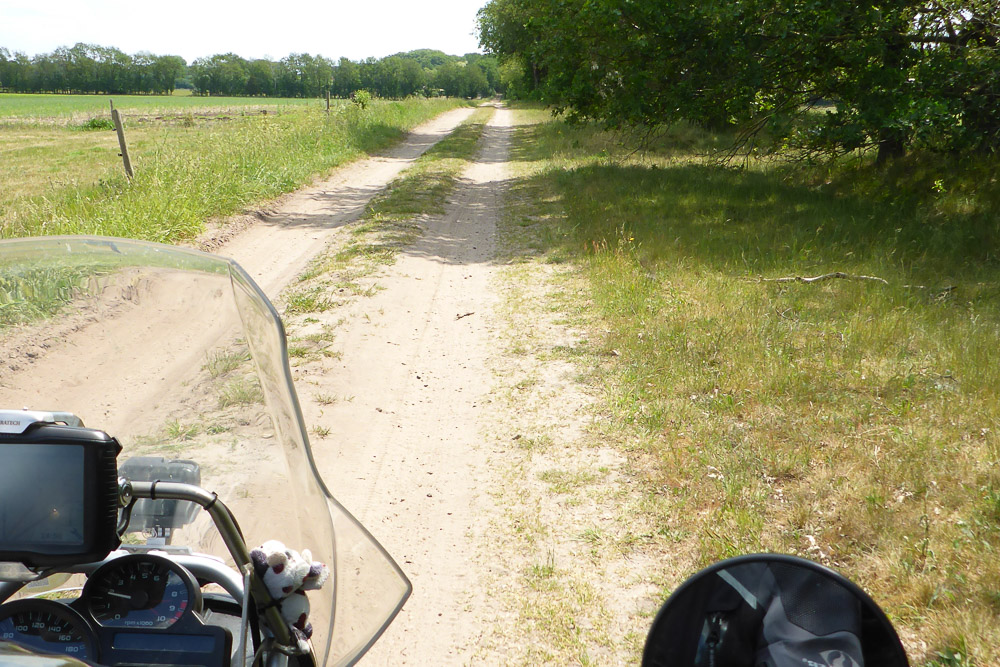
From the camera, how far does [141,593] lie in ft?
5.69

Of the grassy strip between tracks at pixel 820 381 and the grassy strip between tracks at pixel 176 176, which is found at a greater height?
the grassy strip between tracks at pixel 176 176

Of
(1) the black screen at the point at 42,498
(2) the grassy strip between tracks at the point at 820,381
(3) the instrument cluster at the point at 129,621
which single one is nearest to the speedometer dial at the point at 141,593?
(3) the instrument cluster at the point at 129,621

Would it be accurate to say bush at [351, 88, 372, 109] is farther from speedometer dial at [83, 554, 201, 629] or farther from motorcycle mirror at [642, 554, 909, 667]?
motorcycle mirror at [642, 554, 909, 667]

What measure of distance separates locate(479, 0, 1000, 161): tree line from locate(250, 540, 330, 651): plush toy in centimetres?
985

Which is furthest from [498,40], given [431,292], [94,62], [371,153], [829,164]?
[94,62]

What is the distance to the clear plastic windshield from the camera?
184cm

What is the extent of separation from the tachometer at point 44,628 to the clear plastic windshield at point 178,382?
30 cm

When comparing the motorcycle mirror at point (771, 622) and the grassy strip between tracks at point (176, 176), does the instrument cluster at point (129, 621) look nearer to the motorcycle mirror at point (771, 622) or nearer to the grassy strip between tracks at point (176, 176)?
the motorcycle mirror at point (771, 622)

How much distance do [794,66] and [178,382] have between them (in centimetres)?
1241

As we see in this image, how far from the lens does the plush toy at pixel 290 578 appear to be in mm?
1666

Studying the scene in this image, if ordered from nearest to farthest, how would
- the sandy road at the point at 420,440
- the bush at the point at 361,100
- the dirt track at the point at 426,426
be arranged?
the dirt track at the point at 426,426 → the sandy road at the point at 420,440 → the bush at the point at 361,100

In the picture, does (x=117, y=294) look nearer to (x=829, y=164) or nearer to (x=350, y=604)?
(x=350, y=604)

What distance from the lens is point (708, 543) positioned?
374 centimetres

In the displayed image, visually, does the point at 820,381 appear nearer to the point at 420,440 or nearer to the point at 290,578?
the point at 420,440
